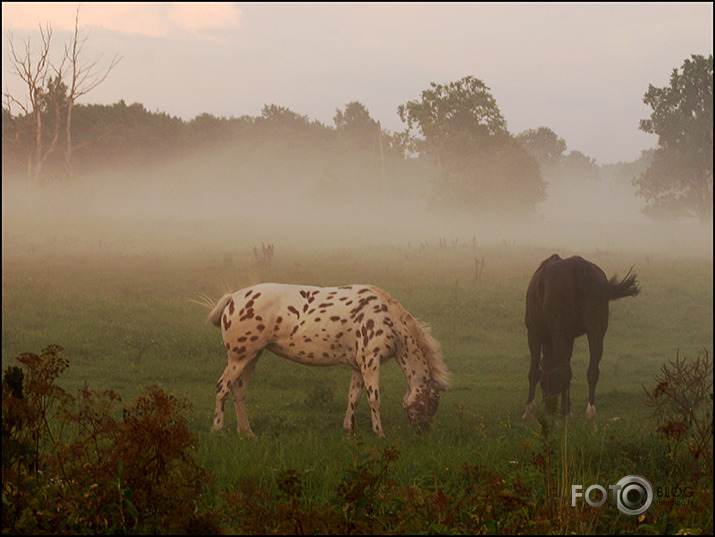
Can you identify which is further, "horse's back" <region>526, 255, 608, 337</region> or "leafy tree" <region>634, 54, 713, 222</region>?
"leafy tree" <region>634, 54, 713, 222</region>

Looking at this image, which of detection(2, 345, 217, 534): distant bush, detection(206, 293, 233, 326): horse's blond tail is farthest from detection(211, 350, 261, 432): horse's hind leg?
detection(2, 345, 217, 534): distant bush

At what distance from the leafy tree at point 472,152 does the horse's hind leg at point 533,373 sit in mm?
9826

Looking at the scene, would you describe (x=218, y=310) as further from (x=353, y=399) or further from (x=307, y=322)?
(x=353, y=399)

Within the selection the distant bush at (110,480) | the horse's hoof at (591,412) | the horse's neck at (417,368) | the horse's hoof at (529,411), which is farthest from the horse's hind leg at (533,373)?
the distant bush at (110,480)

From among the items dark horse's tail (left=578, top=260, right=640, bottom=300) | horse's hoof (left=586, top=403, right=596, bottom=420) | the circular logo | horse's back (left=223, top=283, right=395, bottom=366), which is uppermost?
dark horse's tail (left=578, top=260, right=640, bottom=300)

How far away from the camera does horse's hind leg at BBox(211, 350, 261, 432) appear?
9781mm

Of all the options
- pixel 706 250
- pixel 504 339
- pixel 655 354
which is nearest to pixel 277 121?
pixel 504 339

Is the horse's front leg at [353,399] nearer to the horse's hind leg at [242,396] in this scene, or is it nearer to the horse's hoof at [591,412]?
the horse's hind leg at [242,396]

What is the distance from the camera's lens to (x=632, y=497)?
569 centimetres

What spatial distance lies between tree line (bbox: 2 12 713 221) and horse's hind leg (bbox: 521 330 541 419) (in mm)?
9765

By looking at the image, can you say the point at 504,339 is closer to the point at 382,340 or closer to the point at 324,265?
the point at 324,265

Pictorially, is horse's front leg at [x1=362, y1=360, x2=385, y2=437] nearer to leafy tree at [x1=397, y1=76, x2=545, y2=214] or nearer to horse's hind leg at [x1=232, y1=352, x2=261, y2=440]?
horse's hind leg at [x1=232, y1=352, x2=261, y2=440]

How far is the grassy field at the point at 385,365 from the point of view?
706 centimetres

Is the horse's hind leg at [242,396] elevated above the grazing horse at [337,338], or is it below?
below
